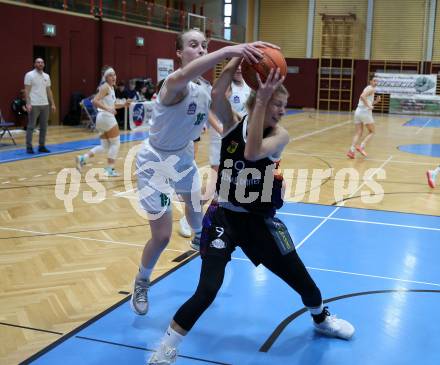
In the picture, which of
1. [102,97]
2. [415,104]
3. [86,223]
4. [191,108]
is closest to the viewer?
[191,108]

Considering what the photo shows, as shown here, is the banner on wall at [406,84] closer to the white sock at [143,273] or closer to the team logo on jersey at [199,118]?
the team logo on jersey at [199,118]

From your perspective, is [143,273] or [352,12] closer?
[143,273]

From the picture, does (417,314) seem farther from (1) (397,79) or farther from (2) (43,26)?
(1) (397,79)

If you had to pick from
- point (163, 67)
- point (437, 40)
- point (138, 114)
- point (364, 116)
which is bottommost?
point (138, 114)

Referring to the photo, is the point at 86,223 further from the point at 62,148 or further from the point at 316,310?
the point at 62,148

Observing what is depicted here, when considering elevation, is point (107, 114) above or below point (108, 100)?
below

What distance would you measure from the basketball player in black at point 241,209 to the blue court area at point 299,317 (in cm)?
52

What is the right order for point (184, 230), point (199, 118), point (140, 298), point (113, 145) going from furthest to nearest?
point (113, 145)
point (184, 230)
point (140, 298)
point (199, 118)

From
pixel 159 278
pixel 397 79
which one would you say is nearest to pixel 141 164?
pixel 159 278

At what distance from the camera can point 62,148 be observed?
494 inches

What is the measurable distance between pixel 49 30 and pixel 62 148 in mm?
5764

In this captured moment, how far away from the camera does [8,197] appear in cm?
763

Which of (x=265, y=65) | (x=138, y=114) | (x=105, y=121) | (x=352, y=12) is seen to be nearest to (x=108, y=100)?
(x=105, y=121)

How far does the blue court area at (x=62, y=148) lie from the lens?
11.1m
